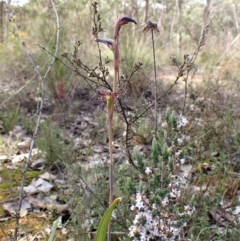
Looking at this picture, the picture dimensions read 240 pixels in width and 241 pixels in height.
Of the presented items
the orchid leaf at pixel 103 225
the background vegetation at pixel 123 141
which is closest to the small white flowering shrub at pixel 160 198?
the background vegetation at pixel 123 141

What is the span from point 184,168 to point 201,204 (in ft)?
2.13

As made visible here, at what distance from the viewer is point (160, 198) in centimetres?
114

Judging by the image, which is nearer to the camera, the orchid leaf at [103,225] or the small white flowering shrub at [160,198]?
the orchid leaf at [103,225]

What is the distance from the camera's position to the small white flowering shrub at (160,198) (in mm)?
1137

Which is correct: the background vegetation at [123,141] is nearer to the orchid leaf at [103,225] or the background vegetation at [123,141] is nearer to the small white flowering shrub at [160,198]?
the small white flowering shrub at [160,198]

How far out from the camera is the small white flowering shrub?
1.14 metres

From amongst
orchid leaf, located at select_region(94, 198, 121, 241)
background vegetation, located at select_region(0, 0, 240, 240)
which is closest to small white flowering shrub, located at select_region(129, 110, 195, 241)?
background vegetation, located at select_region(0, 0, 240, 240)

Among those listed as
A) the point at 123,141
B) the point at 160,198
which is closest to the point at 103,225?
the point at 160,198

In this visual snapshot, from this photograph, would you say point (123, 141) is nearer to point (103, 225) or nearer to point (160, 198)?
point (160, 198)

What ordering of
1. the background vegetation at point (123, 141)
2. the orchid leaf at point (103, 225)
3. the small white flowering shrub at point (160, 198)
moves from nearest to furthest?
the orchid leaf at point (103, 225)
the small white flowering shrub at point (160, 198)
the background vegetation at point (123, 141)

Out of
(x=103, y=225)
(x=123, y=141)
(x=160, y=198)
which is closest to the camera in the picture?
(x=103, y=225)

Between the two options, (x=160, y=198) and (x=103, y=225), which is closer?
(x=103, y=225)

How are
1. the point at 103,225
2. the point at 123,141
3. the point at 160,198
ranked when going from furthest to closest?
the point at 123,141 → the point at 160,198 → the point at 103,225

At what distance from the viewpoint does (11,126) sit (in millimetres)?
3160
